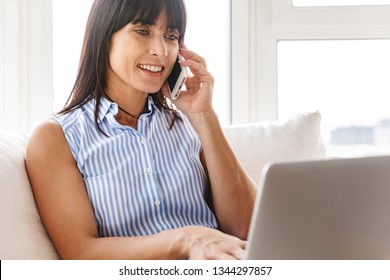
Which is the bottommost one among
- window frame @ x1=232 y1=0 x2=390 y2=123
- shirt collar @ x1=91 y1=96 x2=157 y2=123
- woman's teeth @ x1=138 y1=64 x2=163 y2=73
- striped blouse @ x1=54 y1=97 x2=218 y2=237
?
striped blouse @ x1=54 y1=97 x2=218 y2=237

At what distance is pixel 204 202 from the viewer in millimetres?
1622

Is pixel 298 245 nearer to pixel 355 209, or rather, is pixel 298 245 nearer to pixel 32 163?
pixel 355 209

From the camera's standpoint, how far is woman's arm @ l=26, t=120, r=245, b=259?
51.4 inches

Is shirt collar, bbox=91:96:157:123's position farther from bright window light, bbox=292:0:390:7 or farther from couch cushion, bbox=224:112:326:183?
bright window light, bbox=292:0:390:7

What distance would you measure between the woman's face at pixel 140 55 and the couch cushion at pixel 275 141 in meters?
0.38

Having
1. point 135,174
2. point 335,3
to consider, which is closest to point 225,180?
point 135,174

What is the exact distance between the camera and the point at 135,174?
60.1 inches

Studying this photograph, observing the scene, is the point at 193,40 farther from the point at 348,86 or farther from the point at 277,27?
the point at 348,86

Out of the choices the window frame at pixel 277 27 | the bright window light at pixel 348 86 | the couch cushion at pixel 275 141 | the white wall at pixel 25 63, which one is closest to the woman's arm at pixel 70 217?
the couch cushion at pixel 275 141

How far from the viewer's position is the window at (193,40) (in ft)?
7.64

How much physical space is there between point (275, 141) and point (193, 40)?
2.20 feet

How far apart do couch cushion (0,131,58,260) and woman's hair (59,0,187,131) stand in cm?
21

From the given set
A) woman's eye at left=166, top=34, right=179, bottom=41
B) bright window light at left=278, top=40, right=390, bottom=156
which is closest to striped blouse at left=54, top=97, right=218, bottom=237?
woman's eye at left=166, top=34, right=179, bottom=41

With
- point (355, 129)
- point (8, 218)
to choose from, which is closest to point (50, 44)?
point (8, 218)
